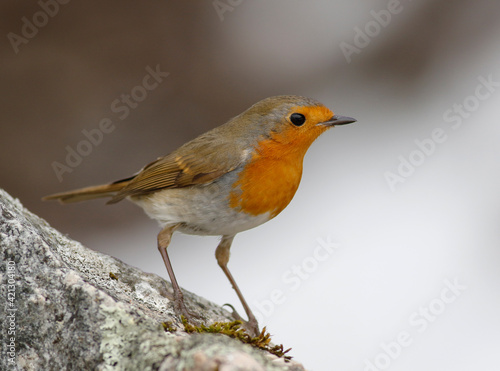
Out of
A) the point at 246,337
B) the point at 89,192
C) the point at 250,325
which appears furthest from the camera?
the point at 89,192

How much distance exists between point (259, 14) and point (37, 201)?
4.00 meters

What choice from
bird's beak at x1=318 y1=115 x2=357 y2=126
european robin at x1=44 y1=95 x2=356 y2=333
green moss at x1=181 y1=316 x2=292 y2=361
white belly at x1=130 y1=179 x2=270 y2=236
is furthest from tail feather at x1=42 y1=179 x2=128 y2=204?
green moss at x1=181 y1=316 x2=292 y2=361

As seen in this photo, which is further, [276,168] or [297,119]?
[297,119]

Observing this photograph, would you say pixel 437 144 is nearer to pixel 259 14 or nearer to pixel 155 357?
pixel 259 14

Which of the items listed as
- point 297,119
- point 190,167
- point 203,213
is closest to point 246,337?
point 203,213

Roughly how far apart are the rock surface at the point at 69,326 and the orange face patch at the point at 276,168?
1231mm

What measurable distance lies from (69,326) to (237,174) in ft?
5.49

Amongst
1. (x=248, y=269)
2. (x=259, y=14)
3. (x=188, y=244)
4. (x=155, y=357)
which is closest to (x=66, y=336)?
(x=155, y=357)

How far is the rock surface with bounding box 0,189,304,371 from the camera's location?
240 cm

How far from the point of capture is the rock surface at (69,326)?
240 centimetres

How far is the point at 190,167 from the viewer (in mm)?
4051

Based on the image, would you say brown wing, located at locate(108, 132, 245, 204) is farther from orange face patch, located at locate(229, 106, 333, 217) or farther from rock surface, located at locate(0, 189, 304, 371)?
rock surface, located at locate(0, 189, 304, 371)

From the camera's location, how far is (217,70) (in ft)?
24.6

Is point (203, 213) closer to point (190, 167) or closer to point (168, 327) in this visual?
point (190, 167)
